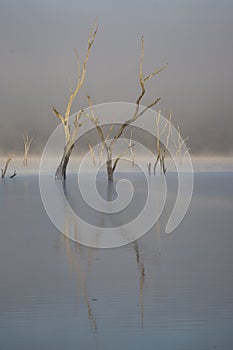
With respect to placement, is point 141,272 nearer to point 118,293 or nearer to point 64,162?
point 118,293

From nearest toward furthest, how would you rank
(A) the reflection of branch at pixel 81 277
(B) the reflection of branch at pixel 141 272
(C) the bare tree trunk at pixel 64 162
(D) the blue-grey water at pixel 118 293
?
(D) the blue-grey water at pixel 118 293 → (A) the reflection of branch at pixel 81 277 → (B) the reflection of branch at pixel 141 272 → (C) the bare tree trunk at pixel 64 162

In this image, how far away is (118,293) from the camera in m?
2.78

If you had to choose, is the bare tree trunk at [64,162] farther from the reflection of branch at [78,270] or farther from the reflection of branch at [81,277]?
the reflection of branch at [81,277]

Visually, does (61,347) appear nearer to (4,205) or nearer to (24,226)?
(24,226)

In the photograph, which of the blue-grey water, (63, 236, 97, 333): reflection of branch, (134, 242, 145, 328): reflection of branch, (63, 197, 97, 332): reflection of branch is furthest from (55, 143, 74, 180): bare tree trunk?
(134, 242, 145, 328): reflection of branch

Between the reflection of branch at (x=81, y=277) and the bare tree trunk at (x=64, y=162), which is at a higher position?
the bare tree trunk at (x=64, y=162)

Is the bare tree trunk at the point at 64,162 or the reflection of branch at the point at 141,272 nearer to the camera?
the reflection of branch at the point at 141,272

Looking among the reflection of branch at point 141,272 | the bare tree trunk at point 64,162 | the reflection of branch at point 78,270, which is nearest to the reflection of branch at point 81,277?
the reflection of branch at point 78,270

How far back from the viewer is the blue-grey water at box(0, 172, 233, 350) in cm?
214

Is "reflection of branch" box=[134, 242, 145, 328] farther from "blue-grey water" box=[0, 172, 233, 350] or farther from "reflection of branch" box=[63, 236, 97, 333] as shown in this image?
"reflection of branch" box=[63, 236, 97, 333]

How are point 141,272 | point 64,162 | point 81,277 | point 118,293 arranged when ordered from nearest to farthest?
1. point 118,293
2. point 81,277
3. point 141,272
4. point 64,162

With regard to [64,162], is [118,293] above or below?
below

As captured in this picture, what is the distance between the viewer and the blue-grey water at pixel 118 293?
214 centimetres

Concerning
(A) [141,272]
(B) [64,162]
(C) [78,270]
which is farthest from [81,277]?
(B) [64,162]
